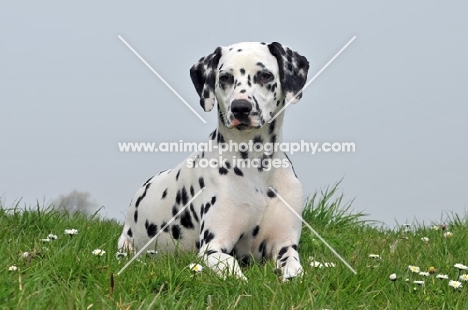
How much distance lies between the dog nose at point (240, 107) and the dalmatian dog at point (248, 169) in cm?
13

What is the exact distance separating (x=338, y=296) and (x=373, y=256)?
1.93m

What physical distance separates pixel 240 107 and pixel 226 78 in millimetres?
581

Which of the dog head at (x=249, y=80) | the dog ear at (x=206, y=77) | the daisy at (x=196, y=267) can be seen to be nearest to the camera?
the daisy at (x=196, y=267)

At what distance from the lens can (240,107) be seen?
6.79 m

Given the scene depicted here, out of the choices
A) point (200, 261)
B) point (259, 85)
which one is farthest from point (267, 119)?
point (200, 261)

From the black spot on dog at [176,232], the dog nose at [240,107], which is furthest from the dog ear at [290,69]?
the black spot on dog at [176,232]

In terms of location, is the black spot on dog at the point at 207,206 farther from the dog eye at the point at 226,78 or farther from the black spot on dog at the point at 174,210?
the dog eye at the point at 226,78

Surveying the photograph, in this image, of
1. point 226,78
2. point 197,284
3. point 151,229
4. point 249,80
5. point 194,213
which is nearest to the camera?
point 197,284

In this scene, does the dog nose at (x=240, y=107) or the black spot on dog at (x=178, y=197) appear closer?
the dog nose at (x=240, y=107)

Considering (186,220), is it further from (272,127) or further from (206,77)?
(206,77)

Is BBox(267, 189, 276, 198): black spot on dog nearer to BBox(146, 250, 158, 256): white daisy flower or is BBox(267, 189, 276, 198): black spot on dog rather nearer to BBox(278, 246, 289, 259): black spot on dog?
BBox(278, 246, 289, 259): black spot on dog

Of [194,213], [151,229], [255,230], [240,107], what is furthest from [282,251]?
[151,229]

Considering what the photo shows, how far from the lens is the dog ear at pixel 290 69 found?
290 inches

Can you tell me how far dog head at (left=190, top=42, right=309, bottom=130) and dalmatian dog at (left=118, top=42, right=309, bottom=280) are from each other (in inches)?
0.4
